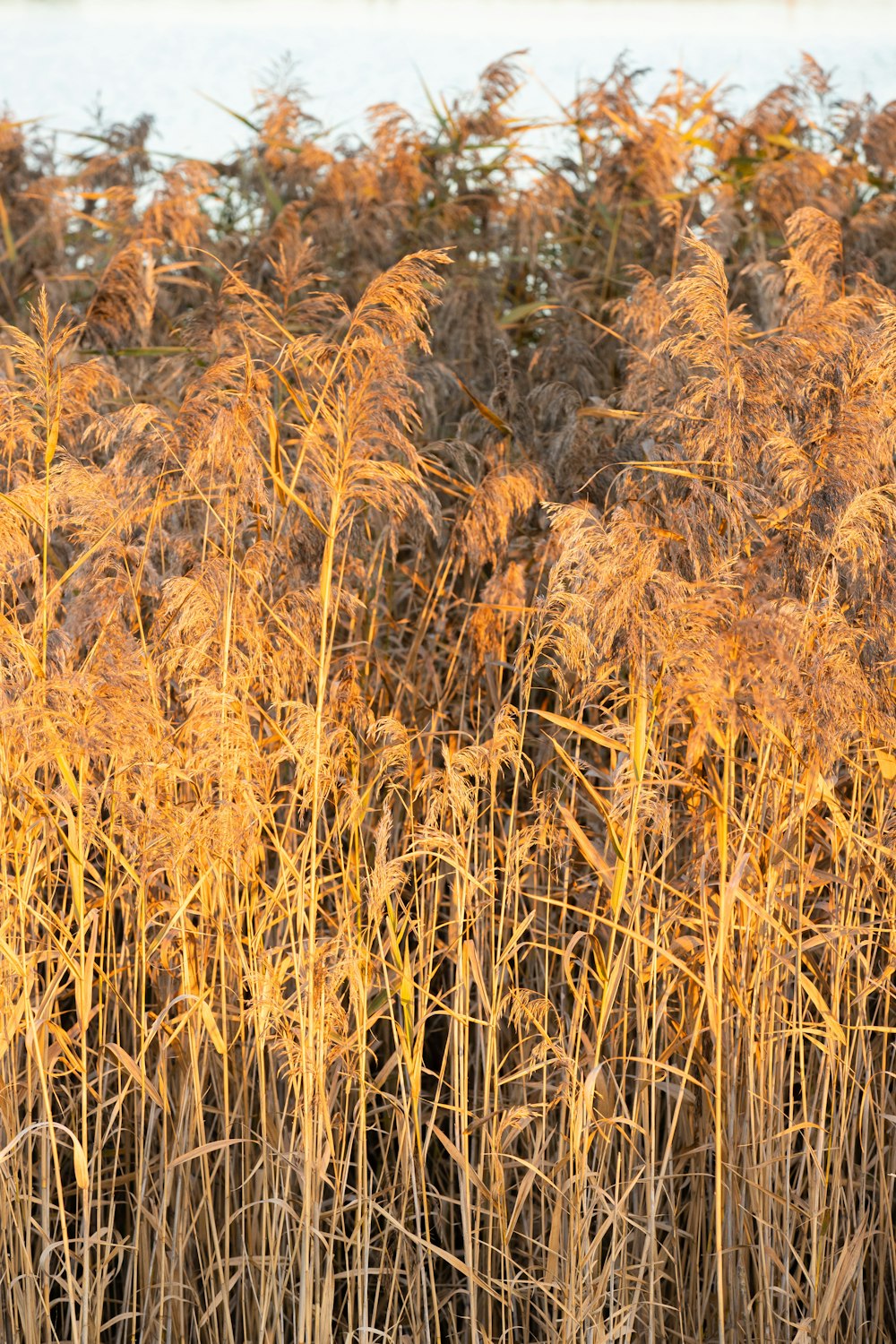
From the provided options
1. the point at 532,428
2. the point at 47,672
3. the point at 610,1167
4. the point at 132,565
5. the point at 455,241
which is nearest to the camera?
the point at 47,672

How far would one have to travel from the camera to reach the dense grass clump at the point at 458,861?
2400 millimetres

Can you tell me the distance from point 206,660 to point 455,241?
10.1 ft

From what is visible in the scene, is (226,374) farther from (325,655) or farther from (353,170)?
(353,170)

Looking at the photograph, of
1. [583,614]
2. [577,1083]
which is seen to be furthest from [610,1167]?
[583,614]

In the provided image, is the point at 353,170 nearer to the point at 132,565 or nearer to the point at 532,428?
the point at 532,428

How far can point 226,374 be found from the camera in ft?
8.98

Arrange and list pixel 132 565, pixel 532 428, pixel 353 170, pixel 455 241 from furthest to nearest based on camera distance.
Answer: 1. pixel 353 170
2. pixel 455 241
3. pixel 532 428
4. pixel 132 565

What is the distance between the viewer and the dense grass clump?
7.88 ft

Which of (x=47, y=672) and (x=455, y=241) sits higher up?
(x=455, y=241)

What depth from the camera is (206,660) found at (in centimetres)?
266

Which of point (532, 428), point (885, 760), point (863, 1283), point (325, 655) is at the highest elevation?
point (532, 428)

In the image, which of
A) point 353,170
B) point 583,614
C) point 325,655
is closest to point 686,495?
point 583,614

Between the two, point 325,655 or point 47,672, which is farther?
point 47,672

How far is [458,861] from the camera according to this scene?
96.9 inches
